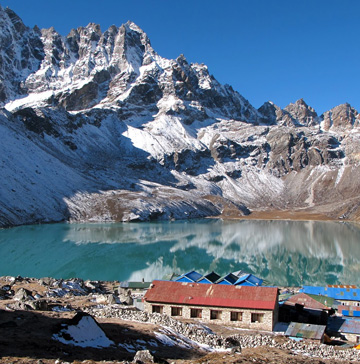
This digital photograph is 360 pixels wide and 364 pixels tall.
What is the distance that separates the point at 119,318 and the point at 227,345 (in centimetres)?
875

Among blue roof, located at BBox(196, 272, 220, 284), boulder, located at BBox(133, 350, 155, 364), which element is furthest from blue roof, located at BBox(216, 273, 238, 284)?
boulder, located at BBox(133, 350, 155, 364)

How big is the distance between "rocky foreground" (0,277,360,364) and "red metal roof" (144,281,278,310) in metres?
2.64

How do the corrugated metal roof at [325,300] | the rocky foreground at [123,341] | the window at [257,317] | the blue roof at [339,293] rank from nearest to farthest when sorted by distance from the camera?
the rocky foreground at [123,341]
the window at [257,317]
the corrugated metal roof at [325,300]
the blue roof at [339,293]

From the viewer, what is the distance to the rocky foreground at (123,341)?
21942mm

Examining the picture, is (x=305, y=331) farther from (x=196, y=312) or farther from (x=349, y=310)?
(x=349, y=310)

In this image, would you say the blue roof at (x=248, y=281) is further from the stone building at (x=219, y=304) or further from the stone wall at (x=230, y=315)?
the stone wall at (x=230, y=315)

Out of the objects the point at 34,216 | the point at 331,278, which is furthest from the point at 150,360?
the point at 34,216

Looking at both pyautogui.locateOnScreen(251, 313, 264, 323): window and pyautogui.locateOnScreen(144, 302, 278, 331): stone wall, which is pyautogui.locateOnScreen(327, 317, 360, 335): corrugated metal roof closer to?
pyautogui.locateOnScreen(144, 302, 278, 331): stone wall

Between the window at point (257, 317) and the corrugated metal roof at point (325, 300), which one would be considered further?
the corrugated metal roof at point (325, 300)

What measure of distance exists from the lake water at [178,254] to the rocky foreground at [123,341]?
39.2 meters

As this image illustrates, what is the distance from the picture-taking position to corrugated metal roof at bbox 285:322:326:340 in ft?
111

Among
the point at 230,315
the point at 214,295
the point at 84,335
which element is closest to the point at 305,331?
the point at 230,315

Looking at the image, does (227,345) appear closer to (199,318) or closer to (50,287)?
(199,318)

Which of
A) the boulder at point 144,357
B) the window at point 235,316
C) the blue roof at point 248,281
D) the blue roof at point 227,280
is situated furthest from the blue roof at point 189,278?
the boulder at point 144,357
